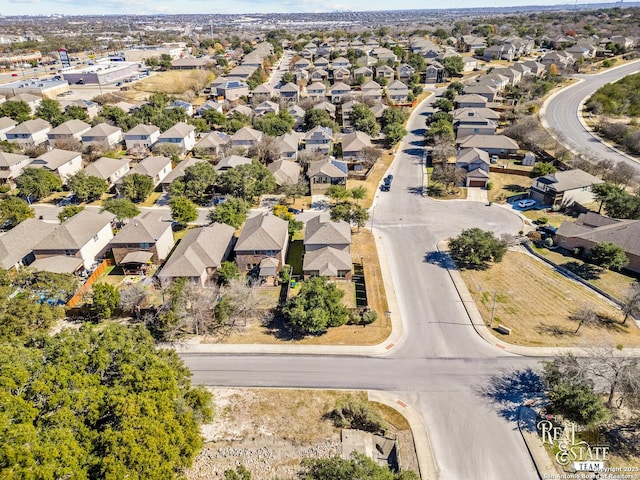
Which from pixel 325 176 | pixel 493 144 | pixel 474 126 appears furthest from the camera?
pixel 474 126

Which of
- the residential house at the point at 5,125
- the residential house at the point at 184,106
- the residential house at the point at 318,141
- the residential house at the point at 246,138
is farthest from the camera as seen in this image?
the residential house at the point at 184,106

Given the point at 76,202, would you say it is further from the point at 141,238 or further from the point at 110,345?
the point at 110,345

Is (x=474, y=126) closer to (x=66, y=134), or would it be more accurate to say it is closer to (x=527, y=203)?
(x=527, y=203)

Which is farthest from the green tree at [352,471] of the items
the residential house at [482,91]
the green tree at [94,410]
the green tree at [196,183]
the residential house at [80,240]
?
the residential house at [482,91]

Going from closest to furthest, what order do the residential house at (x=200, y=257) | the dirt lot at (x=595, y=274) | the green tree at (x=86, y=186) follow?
the residential house at (x=200, y=257)
the dirt lot at (x=595, y=274)
the green tree at (x=86, y=186)

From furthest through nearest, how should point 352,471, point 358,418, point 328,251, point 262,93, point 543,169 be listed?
point 262,93
point 543,169
point 328,251
point 358,418
point 352,471

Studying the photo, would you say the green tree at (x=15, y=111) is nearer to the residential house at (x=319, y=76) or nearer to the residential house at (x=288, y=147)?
the residential house at (x=288, y=147)

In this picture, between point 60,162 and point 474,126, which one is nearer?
point 60,162

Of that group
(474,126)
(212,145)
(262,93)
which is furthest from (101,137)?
(474,126)
